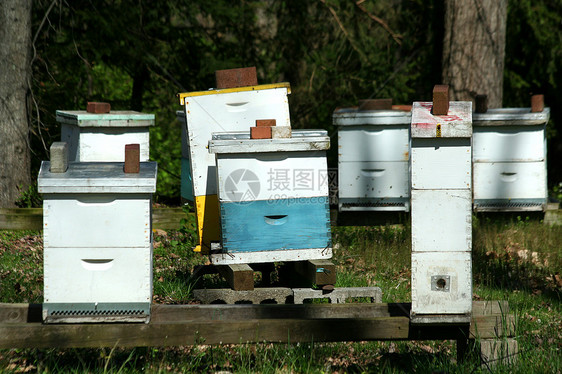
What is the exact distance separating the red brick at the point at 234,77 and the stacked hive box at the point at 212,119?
7.8 inches

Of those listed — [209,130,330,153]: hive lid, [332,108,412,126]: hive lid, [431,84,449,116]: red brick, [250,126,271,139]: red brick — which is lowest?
[209,130,330,153]: hive lid

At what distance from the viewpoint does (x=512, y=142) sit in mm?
6867

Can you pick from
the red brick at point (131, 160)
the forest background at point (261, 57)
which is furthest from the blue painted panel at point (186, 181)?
the red brick at point (131, 160)

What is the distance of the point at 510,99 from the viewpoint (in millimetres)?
11031

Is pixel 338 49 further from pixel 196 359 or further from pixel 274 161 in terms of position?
pixel 196 359

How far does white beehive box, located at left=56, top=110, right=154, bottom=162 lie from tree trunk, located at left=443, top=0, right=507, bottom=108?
377cm

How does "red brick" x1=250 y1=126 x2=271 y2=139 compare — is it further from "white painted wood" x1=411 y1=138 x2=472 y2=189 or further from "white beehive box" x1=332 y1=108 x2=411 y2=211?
"white beehive box" x1=332 y1=108 x2=411 y2=211

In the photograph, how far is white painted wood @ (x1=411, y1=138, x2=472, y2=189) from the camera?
3332mm

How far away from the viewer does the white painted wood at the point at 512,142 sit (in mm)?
6812

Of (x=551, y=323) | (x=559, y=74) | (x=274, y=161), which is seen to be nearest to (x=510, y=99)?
(x=559, y=74)

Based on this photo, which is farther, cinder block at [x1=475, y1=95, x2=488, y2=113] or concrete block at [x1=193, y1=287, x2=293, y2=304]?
cinder block at [x1=475, y1=95, x2=488, y2=113]

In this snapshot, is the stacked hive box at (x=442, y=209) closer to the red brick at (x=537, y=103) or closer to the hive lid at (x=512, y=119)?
the hive lid at (x=512, y=119)

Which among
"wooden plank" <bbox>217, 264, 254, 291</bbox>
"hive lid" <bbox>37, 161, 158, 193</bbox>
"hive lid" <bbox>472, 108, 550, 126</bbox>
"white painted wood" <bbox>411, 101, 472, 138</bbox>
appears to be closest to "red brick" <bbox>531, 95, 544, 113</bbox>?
"hive lid" <bbox>472, 108, 550, 126</bbox>

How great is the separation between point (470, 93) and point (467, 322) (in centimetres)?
531
